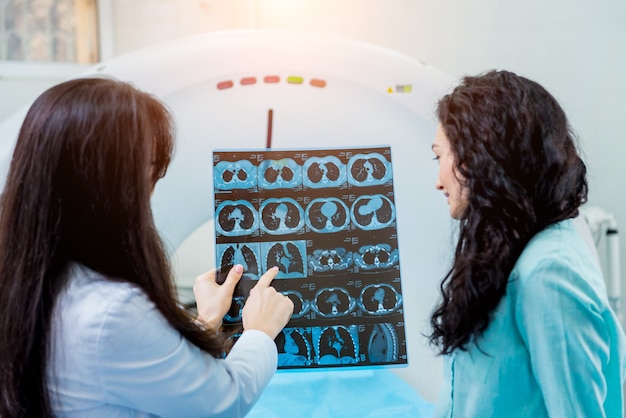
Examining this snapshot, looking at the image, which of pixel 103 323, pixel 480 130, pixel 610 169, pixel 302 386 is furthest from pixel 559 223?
pixel 610 169

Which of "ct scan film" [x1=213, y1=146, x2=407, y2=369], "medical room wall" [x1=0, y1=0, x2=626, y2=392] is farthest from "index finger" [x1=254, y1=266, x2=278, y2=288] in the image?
"medical room wall" [x1=0, y1=0, x2=626, y2=392]

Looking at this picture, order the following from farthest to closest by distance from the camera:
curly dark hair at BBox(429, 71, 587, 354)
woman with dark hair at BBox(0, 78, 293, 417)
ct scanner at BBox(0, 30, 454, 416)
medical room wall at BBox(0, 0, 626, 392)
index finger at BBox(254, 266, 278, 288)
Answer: medical room wall at BBox(0, 0, 626, 392) < ct scanner at BBox(0, 30, 454, 416) < index finger at BBox(254, 266, 278, 288) < curly dark hair at BBox(429, 71, 587, 354) < woman with dark hair at BBox(0, 78, 293, 417)

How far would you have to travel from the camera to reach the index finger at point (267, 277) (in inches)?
49.3

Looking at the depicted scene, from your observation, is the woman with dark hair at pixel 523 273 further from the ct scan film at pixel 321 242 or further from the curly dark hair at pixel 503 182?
the ct scan film at pixel 321 242

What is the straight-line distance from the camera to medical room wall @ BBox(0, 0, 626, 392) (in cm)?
221

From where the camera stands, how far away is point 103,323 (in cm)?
82

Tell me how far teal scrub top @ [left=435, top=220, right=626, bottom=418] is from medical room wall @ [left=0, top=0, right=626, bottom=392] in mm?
1364

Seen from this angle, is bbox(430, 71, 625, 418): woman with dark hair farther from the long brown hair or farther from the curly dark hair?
the long brown hair

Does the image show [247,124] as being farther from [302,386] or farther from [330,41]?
[302,386]

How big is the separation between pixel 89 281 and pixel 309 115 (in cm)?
79

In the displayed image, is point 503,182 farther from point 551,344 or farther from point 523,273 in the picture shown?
point 551,344

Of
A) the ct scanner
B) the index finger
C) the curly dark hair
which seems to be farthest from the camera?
the ct scanner

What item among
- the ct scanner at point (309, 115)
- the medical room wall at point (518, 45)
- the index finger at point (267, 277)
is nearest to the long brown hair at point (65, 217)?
the index finger at point (267, 277)

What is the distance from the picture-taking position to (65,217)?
87cm
